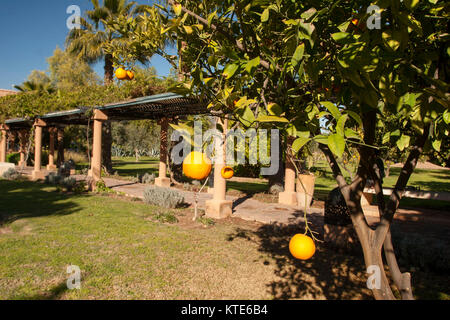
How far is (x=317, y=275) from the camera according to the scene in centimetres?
417

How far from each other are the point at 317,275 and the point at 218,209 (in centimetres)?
357

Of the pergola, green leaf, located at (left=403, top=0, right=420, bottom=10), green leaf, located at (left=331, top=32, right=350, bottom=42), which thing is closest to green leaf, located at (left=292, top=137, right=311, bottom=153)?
green leaf, located at (left=331, top=32, right=350, bottom=42)

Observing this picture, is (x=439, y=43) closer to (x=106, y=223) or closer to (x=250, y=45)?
(x=250, y=45)

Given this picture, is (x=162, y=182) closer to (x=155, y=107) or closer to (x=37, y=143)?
(x=155, y=107)

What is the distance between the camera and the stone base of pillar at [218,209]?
24.3 ft

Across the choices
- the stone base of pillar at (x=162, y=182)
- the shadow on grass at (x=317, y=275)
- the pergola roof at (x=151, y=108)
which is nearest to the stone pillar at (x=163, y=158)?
the stone base of pillar at (x=162, y=182)

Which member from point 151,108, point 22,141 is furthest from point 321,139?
point 22,141

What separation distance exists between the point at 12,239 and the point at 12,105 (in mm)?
11538

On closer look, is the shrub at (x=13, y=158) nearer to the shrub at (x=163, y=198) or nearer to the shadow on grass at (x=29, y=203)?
the shadow on grass at (x=29, y=203)

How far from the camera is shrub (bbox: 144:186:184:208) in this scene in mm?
8750

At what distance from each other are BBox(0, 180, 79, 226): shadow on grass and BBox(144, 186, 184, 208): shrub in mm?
2107

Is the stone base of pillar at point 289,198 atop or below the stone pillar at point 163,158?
below

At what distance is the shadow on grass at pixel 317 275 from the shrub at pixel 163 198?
132 inches

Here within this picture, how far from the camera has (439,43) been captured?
1.53m
